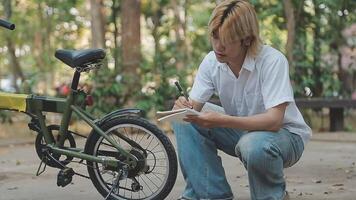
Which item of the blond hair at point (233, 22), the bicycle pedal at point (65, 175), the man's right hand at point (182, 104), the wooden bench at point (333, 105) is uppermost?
the blond hair at point (233, 22)

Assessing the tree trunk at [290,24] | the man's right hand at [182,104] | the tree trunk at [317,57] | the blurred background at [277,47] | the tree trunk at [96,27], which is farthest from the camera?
the tree trunk at [96,27]

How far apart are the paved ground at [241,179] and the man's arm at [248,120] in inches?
41.6

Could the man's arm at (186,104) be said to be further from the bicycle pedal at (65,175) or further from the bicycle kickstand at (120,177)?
the bicycle pedal at (65,175)

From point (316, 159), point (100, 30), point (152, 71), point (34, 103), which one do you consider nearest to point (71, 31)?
point (100, 30)

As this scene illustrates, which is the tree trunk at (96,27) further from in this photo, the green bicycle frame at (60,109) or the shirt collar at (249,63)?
the shirt collar at (249,63)

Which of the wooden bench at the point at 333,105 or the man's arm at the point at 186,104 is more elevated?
the man's arm at the point at 186,104

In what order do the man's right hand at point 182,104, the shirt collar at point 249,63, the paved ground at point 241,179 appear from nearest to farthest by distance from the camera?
the shirt collar at point 249,63
the man's right hand at point 182,104
the paved ground at point 241,179

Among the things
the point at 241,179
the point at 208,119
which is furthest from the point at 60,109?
the point at 241,179

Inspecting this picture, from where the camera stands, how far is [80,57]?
3.81 meters

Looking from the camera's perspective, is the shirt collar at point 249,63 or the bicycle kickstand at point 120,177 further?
the bicycle kickstand at point 120,177

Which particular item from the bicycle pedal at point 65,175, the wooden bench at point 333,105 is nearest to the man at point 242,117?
the bicycle pedal at point 65,175

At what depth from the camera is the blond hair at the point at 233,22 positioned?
10.2 ft

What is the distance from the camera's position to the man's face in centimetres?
318

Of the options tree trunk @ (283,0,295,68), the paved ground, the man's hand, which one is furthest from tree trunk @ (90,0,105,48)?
the man's hand
